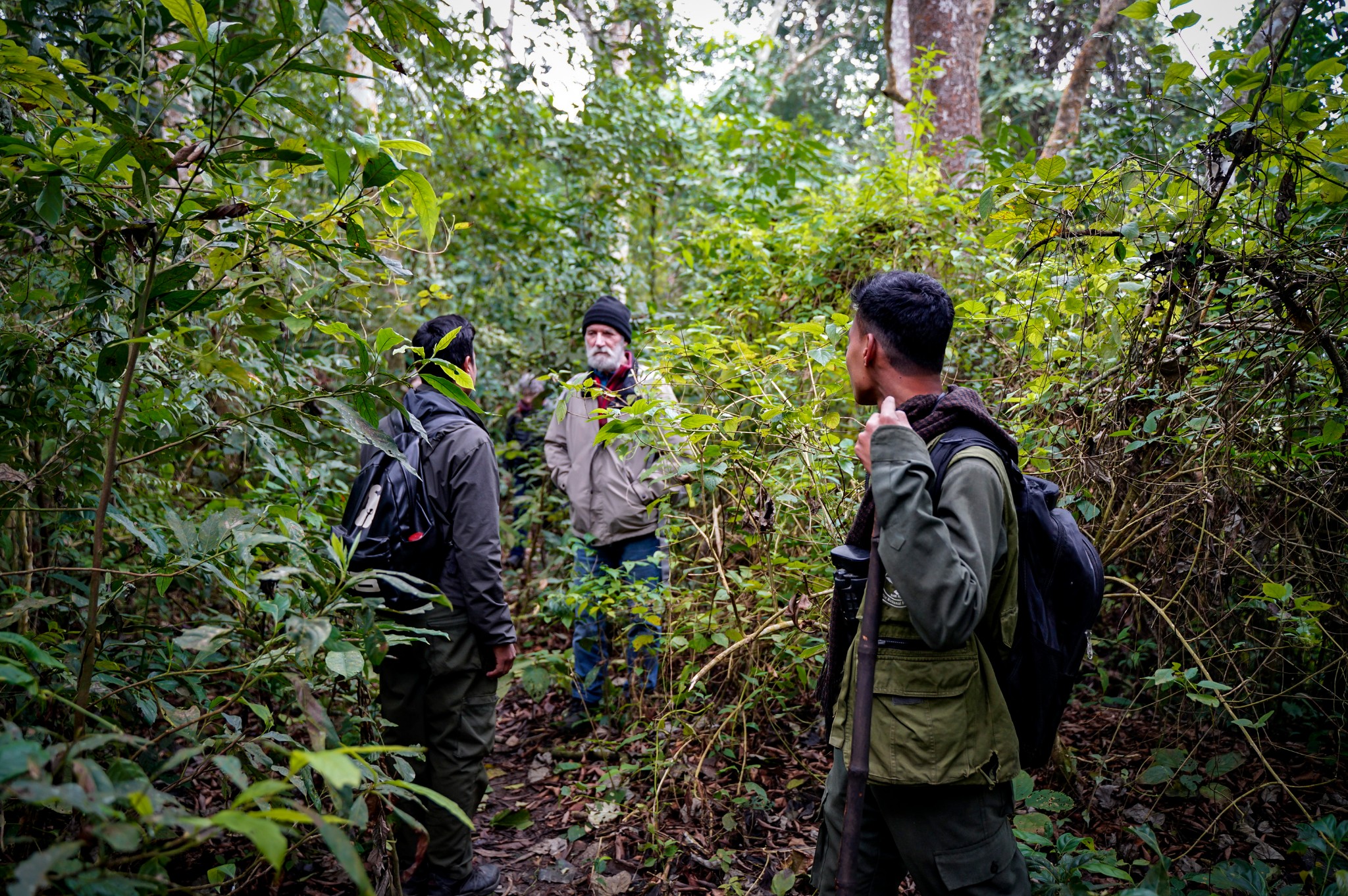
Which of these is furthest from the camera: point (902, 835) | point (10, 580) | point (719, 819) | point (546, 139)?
point (546, 139)

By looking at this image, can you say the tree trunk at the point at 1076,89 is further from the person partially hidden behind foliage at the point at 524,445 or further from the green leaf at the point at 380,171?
the green leaf at the point at 380,171

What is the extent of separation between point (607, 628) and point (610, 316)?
1866 mm

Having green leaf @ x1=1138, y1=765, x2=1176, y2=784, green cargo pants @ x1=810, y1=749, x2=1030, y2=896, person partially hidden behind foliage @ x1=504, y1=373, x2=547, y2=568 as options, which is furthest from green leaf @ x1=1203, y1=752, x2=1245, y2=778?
person partially hidden behind foliage @ x1=504, y1=373, x2=547, y2=568

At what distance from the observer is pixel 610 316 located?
15.3 feet

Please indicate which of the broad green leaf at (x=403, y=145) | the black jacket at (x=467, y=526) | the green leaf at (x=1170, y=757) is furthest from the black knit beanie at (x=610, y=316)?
the green leaf at (x=1170, y=757)

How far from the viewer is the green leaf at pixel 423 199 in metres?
1.62

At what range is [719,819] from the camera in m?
3.35

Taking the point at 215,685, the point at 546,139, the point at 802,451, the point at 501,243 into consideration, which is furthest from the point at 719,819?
the point at 546,139

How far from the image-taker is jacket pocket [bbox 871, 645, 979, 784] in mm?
1806

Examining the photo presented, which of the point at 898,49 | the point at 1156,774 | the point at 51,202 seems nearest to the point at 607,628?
the point at 1156,774

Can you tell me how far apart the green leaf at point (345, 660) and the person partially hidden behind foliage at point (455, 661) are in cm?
128

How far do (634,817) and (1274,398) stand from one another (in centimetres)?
301

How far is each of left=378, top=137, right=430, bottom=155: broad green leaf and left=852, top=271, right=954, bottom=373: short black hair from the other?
1173mm

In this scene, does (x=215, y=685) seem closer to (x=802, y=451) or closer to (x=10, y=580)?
(x=10, y=580)
